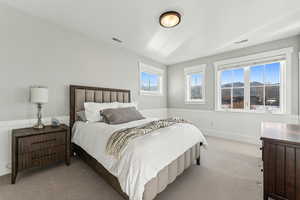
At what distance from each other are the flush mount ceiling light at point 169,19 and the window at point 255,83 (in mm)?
2386

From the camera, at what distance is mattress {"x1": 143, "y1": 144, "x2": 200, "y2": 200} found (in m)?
1.32

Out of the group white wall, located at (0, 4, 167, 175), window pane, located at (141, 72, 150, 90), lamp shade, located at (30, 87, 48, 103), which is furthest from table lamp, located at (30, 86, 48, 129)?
window pane, located at (141, 72, 150, 90)

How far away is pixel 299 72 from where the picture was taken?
288 cm

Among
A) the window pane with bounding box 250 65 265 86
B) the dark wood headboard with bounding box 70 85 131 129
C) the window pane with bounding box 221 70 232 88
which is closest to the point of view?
the dark wood headboard with bounding box 70 85 131 129

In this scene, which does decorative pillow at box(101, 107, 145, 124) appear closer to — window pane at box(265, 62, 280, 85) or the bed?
the bed

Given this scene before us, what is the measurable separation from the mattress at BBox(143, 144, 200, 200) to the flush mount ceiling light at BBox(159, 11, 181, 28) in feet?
7.33

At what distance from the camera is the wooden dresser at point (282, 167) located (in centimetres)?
123

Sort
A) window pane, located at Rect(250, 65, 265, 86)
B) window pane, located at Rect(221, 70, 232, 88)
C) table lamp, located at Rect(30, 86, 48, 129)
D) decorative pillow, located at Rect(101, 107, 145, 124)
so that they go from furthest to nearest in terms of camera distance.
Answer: window pane, located at Rect(221, 70, 232, 88)
window pane, located at Rect(250, 65, 265, 86)
decorative pillow, located at Rect(101, 107, 145, 124)
table lamp, located at Rect(30, 86, 48, 129)

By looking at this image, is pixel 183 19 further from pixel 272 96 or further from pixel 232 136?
pixel 232 136

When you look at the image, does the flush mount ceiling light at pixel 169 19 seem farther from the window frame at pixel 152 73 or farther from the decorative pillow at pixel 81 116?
the decorative pillow at pixel 81 116

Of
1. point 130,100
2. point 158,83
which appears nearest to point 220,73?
point 158,83

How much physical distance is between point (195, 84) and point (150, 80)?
1.64m

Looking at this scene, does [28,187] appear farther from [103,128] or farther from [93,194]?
[103,128]

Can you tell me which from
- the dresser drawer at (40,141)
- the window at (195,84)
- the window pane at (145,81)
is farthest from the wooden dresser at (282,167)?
the window pane at (145,81)
